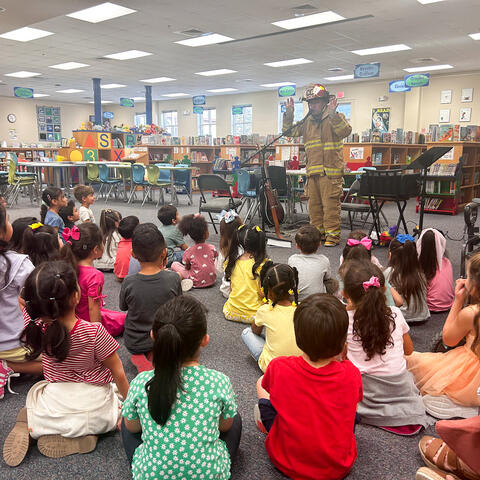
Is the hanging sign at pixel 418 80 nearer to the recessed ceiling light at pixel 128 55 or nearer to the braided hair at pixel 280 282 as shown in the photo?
the recessed ceiling light at pixel 128 55

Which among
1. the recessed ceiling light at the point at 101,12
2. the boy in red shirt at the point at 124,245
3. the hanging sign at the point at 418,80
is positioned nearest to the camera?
the boy in red shirt at the point at 124,245

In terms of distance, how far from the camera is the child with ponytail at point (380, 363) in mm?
1765

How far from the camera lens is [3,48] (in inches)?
347

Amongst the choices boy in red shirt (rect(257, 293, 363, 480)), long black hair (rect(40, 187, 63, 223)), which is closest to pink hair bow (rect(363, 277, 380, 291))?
boy in red shirt (rect(257, 293, 363, 480))

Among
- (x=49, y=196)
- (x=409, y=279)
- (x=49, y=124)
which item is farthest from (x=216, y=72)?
(x=409, y=279)

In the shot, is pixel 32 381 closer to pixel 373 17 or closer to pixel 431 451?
pixel 431 451

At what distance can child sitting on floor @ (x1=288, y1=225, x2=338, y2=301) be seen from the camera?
2818 millimetres

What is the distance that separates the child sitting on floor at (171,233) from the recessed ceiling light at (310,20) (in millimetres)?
4510

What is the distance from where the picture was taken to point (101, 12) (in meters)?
6.52

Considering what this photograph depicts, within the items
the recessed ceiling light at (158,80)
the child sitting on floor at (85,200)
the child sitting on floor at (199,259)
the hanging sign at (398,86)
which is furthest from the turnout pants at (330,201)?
the recessed ceiling light at (158,80)

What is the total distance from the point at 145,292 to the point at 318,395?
1.12m

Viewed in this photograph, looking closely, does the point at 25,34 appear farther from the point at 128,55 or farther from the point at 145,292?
the point at 145,292

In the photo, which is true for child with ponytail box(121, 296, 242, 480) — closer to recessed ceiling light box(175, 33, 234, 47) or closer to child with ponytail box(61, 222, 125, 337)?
child with ponytail box(61, 222, 125, 337)

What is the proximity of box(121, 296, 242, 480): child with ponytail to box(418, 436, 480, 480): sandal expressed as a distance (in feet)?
2.53
